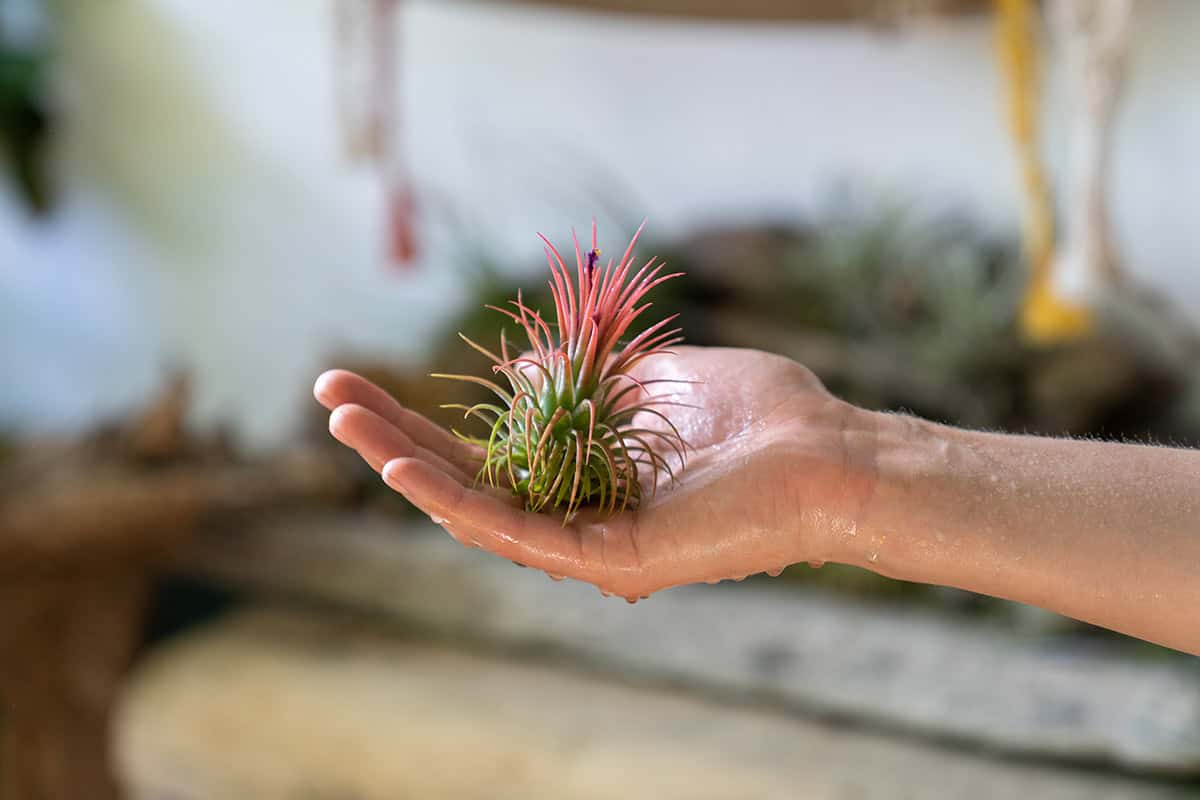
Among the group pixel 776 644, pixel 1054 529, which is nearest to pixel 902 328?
pixel 776 644

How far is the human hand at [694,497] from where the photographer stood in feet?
3.30

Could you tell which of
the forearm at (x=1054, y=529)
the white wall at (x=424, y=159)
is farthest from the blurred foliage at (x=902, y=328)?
the forearm at (x=1054, y=529)

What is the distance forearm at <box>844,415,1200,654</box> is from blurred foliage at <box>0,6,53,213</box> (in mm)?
3542

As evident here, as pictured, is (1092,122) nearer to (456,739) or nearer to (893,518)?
(893,518)

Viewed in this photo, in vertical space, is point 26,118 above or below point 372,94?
below

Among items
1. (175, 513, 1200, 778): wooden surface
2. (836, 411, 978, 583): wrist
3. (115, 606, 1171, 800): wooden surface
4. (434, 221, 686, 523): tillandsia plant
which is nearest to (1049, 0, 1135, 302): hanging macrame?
(175, 513, 1200, 778): wooden surface

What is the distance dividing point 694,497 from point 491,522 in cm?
18

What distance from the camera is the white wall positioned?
2.94 metres

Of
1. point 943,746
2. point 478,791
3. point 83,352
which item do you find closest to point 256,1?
point 83,352

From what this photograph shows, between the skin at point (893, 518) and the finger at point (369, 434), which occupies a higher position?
the finger at point (369, 434)

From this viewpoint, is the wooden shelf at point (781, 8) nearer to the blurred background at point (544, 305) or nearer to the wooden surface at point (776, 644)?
the blurred background at point (544, 305)

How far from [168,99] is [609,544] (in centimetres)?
344

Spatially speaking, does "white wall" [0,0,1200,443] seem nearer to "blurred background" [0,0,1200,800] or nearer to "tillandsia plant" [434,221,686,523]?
"blurred background" [0,0,1200,800]

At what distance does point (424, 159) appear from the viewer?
3646 millimetres
